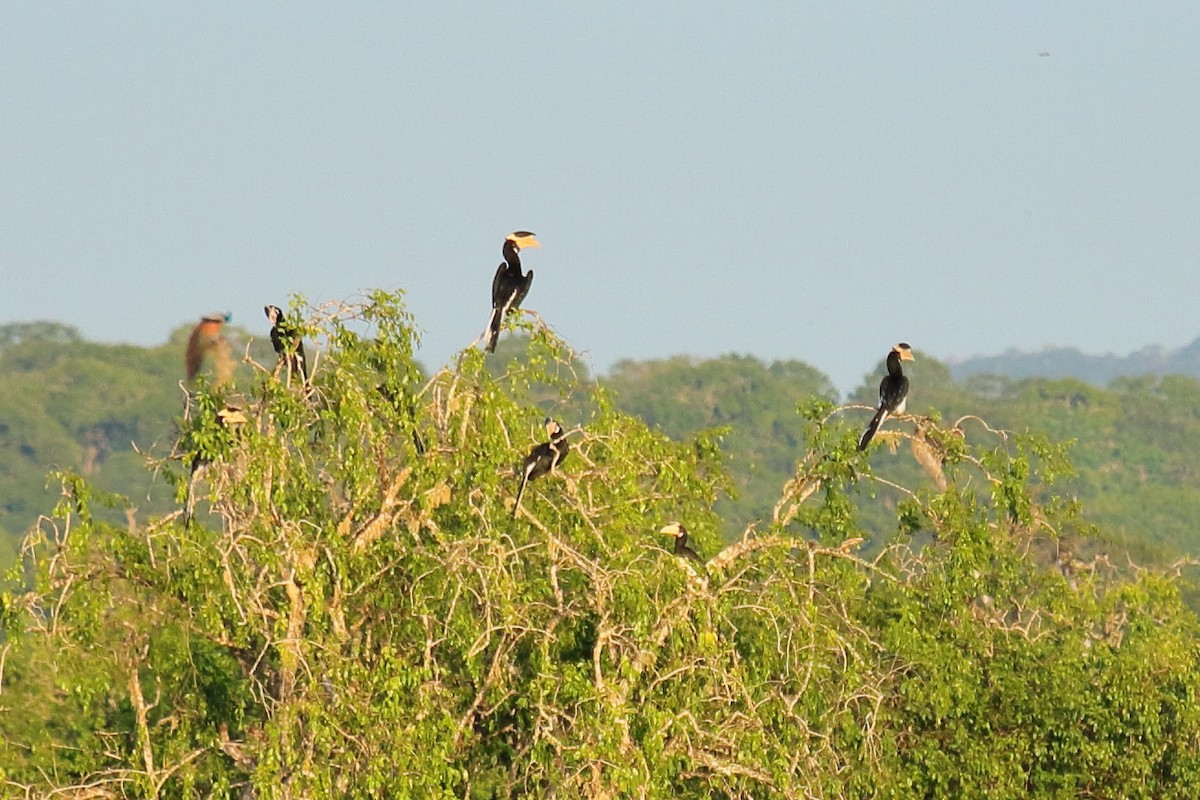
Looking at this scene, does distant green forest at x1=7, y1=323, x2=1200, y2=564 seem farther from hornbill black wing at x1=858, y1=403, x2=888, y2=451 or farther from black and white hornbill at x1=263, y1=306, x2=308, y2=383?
black and white hornbill at x1=263, y1=306, x2=308, y2=383

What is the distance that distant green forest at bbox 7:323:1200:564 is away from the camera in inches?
2062

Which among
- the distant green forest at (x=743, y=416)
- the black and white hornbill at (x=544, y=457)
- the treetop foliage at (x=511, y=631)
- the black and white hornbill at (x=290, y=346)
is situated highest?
the black and white hornbill at (x=290, y=346)

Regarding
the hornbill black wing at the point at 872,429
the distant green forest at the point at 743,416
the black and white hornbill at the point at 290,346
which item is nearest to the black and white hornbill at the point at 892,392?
the hornbill black wing at the point at 872,429

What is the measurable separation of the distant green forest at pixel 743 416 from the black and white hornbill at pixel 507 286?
37.3 m

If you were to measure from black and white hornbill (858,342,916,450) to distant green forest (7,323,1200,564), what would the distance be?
119 feet

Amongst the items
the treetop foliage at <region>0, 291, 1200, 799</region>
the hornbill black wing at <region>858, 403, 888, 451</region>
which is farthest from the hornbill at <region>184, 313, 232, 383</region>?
the hornbill black wing at <region>858, 403, 888, 451</region>

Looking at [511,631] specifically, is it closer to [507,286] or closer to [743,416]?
[507,286]

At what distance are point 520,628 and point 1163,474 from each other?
55.7 meters

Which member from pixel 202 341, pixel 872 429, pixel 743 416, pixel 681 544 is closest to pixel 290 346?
pixel 202 341

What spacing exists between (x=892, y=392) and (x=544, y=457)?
2.34 meters

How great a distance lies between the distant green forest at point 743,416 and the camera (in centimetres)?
5238

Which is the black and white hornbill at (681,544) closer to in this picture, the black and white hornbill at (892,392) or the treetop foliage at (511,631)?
the treetop foliage at (511,631)

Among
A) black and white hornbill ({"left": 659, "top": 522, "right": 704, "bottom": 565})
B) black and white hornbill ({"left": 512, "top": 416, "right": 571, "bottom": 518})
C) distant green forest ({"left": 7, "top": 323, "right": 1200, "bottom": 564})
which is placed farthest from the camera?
distant green forest ({"left": 7, "top": 323, "right": 1200, "bottom": 564})

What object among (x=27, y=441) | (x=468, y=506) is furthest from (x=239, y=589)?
(x=27, y=441)
